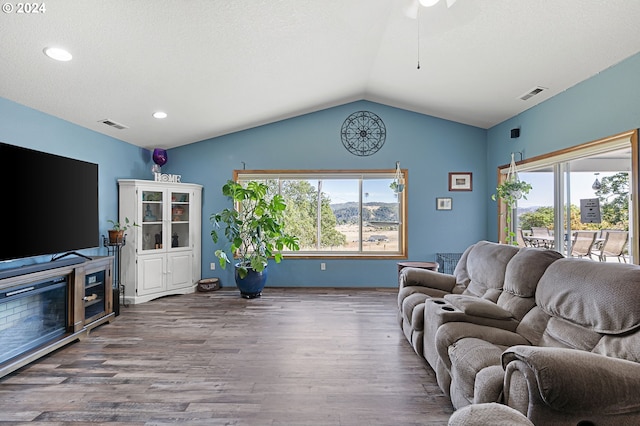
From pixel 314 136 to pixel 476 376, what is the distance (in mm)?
4168

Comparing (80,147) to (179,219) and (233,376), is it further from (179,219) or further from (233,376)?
(233,376)

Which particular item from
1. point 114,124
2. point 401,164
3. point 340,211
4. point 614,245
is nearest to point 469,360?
point 614,245

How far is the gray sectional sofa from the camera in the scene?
120cm

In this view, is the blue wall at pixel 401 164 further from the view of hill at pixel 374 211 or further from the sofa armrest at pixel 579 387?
the sofa armrest at pixel 579 387

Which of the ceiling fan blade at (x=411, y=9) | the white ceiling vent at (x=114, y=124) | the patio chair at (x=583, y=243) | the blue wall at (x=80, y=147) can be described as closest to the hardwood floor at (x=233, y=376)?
the blue wall at (x=80, y=147)

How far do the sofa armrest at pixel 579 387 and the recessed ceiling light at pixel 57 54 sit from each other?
11.5ft

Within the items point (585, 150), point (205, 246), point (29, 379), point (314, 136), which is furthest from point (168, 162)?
point (585, 150)

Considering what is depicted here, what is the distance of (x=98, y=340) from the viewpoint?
10.00ft

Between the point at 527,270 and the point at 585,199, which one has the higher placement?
the point at 585,199

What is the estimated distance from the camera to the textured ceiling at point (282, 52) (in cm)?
225

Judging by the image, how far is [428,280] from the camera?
3.18 metres

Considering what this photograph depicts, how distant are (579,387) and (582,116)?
301cm

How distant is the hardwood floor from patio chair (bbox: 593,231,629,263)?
2.09 meters
